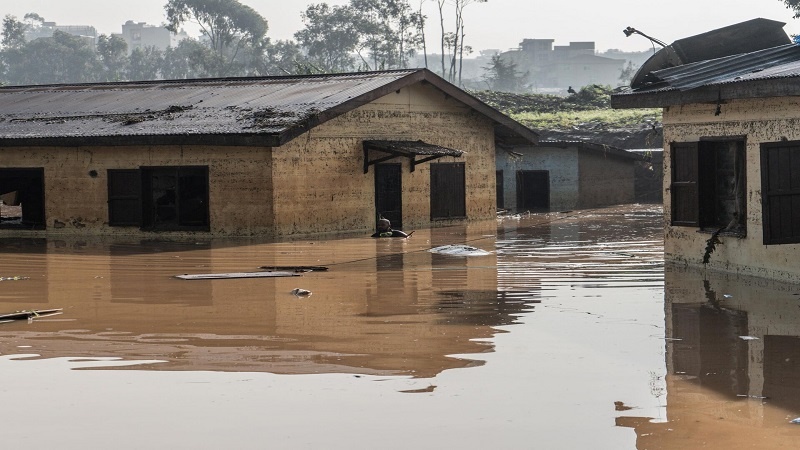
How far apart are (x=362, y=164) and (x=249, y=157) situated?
3.19 metres

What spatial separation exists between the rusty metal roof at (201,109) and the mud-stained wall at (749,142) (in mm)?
8196

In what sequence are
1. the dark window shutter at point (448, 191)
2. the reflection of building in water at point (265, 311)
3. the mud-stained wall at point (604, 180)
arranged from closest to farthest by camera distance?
1. the reflection of building in water at point (265, 311)
2. the dark window shutter at point (448, 191)
3. the mud-stained wall at point (604, 180)

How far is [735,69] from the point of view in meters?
16.6

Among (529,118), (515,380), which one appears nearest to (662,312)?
(515,380)

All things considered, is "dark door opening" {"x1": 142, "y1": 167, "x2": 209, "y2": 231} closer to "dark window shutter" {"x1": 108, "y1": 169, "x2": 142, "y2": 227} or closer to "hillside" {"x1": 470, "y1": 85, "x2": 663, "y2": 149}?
"dark window shutter" {"x1": 108, "y1": 169, "x2": 142, "y2": 227}

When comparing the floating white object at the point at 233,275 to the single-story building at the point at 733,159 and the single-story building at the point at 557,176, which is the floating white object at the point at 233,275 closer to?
the single-story building at the point at 733,159

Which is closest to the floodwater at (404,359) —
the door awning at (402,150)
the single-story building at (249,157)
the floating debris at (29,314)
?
the floating debris at (29,314)

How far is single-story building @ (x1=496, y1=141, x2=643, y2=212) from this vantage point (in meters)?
34.8

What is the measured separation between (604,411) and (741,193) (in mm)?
7708

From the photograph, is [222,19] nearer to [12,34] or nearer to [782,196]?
[12,34]

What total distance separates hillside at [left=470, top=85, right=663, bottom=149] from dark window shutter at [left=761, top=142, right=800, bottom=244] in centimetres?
1986

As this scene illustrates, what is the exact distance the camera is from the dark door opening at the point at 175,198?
2398cm

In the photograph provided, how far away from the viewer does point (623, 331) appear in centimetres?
1134

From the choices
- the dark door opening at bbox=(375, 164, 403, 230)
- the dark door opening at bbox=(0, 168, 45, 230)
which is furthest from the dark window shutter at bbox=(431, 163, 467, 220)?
the dark door opening at bbox=(0, 168, 45, 230)
